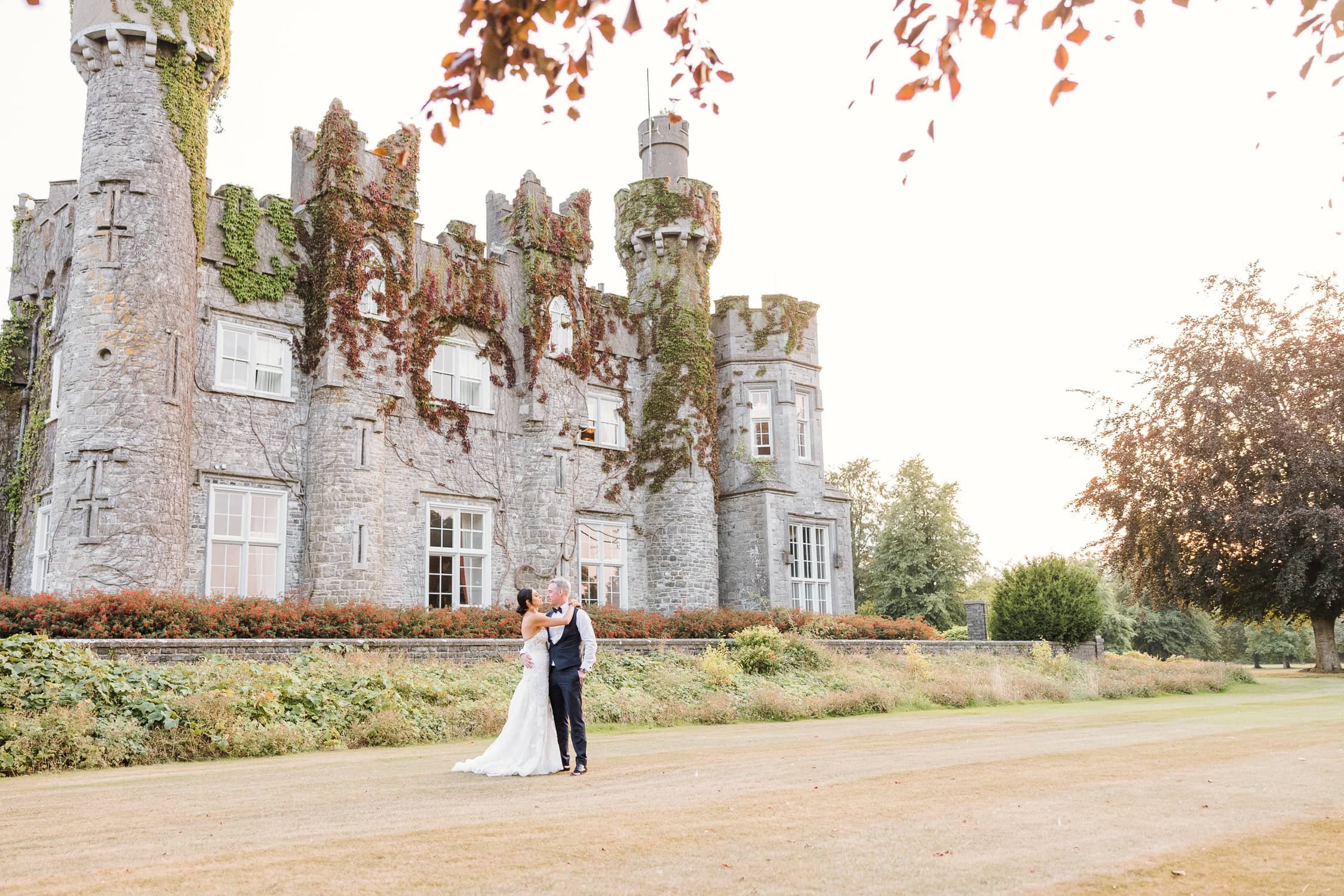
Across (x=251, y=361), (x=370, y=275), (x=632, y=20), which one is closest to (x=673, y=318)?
(x=370, y=275)

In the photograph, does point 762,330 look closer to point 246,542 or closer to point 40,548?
point 246,542

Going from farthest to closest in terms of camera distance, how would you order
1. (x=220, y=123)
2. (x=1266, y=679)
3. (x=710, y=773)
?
(x=1266, y=679)
(x=220, y=123)
(x=710, y=773)

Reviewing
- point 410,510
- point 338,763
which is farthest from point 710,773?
point 410,510

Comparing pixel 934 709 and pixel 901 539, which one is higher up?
pixel 901 539

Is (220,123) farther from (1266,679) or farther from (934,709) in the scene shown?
(1266,679)

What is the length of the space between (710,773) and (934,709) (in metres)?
10.7

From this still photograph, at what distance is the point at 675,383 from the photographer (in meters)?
27.3

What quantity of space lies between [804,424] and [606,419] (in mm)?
5808

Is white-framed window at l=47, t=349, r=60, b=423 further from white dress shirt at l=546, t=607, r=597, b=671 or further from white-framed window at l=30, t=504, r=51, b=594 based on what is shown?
white dress shirt at l=546, t=607, r=597, b=671

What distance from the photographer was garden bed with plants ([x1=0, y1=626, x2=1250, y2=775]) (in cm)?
1108

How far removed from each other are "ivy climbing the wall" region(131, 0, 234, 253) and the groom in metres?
13.7

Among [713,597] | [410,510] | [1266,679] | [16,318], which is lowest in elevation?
[1266,679]

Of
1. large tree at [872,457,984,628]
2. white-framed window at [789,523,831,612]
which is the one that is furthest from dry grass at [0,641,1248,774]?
large tree at [872,457,984,628]

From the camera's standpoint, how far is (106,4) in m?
19.1
